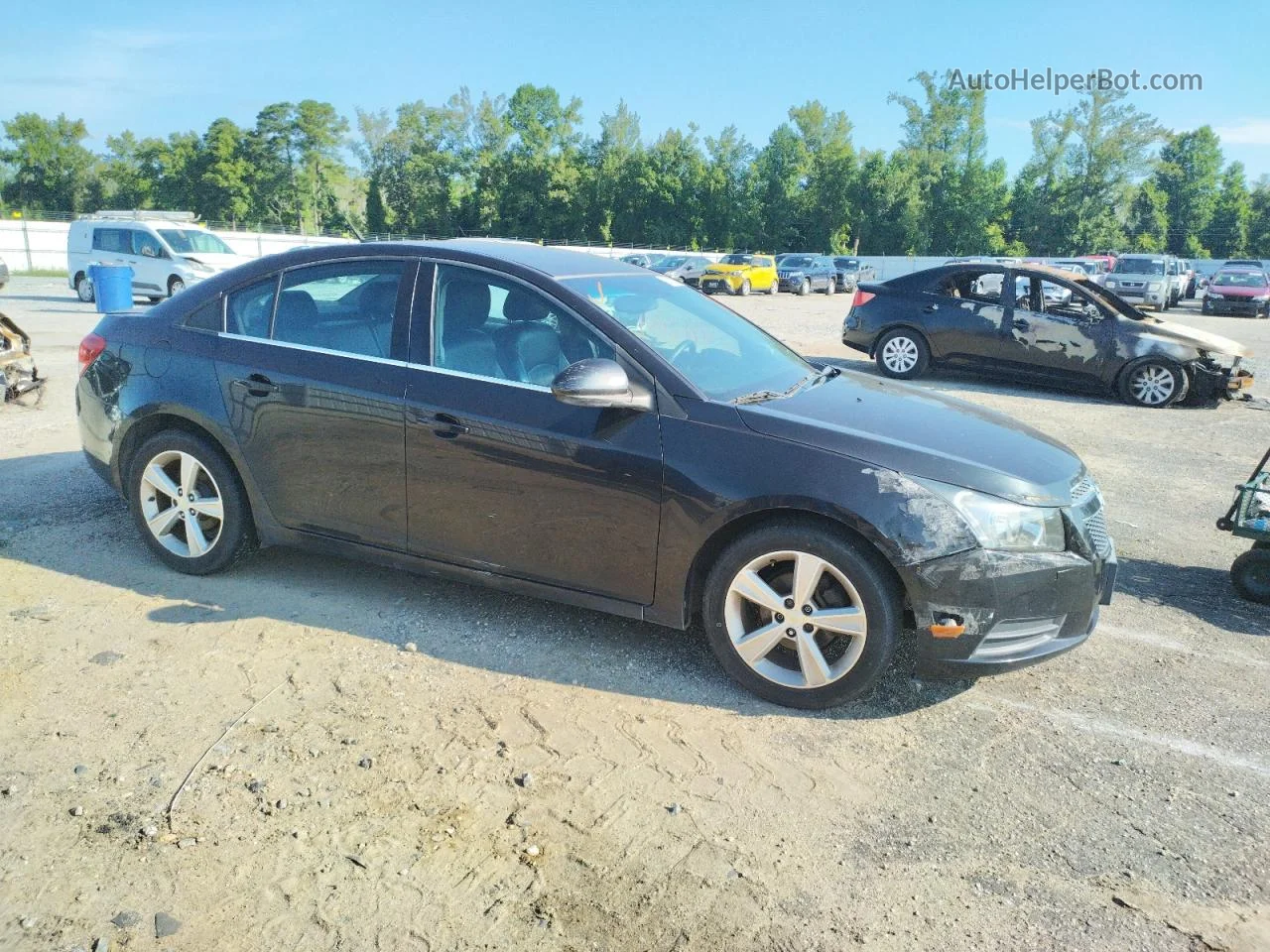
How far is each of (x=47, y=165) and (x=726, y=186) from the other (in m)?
54.3

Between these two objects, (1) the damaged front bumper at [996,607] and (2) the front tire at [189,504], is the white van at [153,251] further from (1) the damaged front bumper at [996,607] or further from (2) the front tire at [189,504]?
(1) the damaged front bumper at [996,607]

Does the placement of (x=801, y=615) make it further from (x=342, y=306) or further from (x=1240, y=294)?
(x=1240, y=294)

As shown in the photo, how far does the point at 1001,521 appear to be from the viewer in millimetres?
3398

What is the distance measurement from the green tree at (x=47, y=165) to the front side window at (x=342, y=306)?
276 ft

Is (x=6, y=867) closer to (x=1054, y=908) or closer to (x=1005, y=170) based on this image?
(x=1054, y=908)

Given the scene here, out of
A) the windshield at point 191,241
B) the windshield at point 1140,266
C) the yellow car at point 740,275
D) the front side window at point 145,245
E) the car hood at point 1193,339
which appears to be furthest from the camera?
the yellow car at point 740,275

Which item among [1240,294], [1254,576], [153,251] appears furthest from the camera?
[1240,294]

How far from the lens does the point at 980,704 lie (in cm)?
375

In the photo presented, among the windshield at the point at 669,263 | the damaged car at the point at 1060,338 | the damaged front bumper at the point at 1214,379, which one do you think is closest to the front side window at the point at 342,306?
the damaged car at the point at 1060,338

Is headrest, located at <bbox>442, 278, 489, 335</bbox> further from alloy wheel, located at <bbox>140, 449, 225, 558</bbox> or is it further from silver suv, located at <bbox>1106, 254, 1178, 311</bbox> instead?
silver suv, located at <bbox>1106, 254, 1178, 311</bbox>

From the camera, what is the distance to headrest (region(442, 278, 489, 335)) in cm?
411

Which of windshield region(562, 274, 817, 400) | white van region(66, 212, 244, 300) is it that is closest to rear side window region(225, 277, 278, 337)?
windshield region(562, 274, 817, 400)

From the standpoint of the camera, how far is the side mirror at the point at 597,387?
3.58 meters

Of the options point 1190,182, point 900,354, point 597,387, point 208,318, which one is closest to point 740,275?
point 900,354
